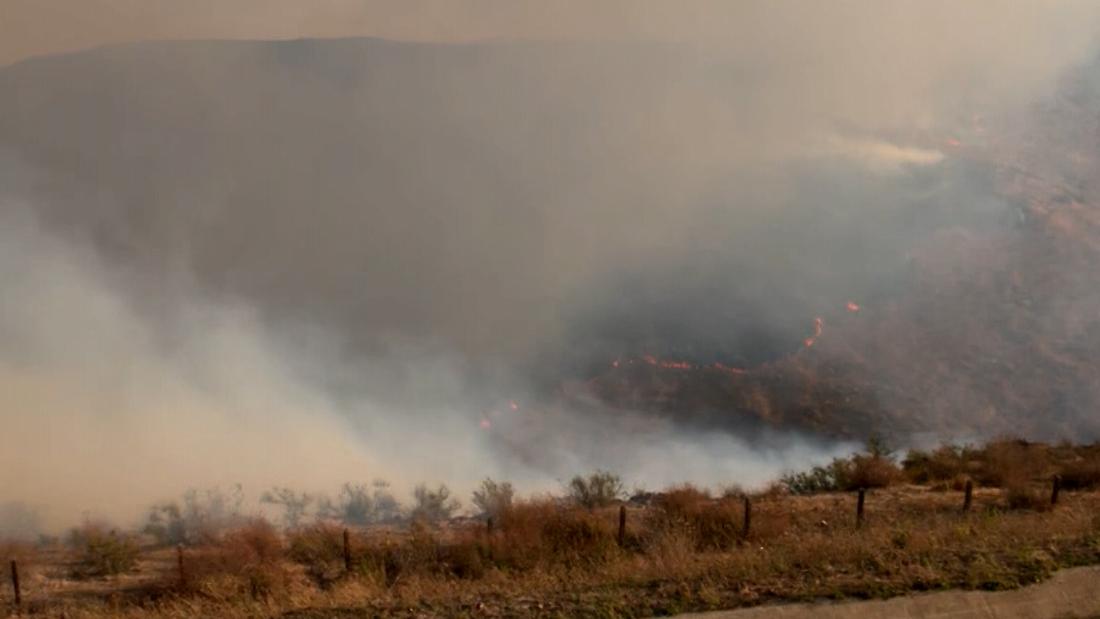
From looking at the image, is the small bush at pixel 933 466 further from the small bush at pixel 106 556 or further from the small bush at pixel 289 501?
the small bush at pixel 106 556

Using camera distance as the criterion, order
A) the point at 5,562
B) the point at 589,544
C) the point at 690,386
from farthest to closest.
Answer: the point at 690,386 < the point at 5,562 < the point at 589,544

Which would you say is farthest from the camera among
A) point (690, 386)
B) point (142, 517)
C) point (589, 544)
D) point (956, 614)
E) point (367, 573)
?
point (690, 386)

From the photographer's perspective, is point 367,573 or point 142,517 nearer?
point 367,573

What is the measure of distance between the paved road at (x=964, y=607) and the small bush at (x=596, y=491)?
9733 millimetres

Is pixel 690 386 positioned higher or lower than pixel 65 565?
higher

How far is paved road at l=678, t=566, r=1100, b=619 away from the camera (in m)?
7.45

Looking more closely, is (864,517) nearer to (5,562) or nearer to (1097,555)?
(1097,555)

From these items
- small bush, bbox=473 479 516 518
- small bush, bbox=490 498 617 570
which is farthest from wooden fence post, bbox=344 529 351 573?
small bush, bbox=473 479 516 518

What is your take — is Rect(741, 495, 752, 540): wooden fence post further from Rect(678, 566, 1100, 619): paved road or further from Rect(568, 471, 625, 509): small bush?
Rect(678, 566, 1100, 619): paved road

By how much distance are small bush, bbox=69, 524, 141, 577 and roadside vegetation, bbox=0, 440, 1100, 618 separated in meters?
0.04

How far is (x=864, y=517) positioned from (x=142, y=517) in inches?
530

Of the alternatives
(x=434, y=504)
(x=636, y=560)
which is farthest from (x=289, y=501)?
(x=636, y=560)

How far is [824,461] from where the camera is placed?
75.4 ft

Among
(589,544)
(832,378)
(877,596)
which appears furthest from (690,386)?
(877,596)
